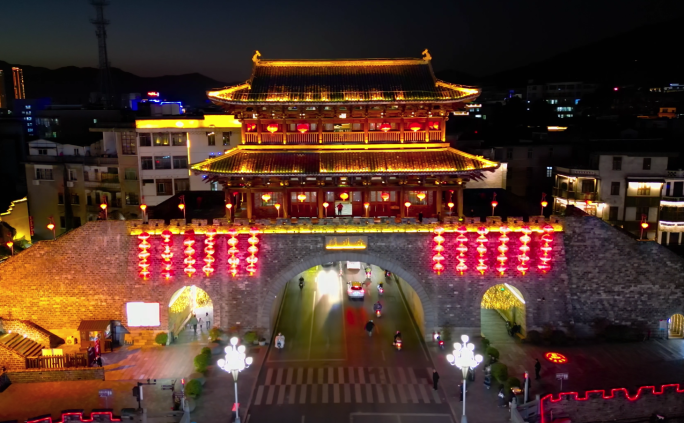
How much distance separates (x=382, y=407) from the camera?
2441cm

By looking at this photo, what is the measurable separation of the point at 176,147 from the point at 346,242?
970 inches

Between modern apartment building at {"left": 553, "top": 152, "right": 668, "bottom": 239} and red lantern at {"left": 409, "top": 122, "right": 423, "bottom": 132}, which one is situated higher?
red lantern at {"left": 409, "top": 122, "right": 423, "bottom": 132}

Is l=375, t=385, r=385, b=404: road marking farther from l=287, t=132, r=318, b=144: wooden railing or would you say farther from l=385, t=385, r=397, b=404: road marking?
l=287, t=132, r=318, b=144: wooden railing

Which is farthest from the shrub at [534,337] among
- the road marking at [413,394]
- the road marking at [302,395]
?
the road marking at [302,395]

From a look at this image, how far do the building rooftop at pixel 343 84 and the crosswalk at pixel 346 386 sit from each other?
16.2 m

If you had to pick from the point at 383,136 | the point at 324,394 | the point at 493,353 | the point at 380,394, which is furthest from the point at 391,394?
the point at 383,136

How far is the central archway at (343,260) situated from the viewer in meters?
31.1

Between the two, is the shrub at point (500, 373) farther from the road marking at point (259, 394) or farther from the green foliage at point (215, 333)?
the green foliage at point (215, 333)

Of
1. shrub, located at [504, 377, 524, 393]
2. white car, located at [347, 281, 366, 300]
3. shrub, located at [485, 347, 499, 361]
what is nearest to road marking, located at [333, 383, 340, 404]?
shrub, located at [504, 377, 524, 393]

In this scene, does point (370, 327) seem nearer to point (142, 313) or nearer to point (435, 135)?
point (435, 135)

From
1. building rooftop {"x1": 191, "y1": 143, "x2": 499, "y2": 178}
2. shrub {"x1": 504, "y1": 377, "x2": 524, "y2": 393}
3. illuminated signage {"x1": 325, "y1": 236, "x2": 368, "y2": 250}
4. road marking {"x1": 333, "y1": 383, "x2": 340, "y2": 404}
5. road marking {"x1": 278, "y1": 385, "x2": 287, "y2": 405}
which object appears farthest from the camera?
building rooftop {"x1": 191, "y1": 143, "x2": 499, "y2": 178}

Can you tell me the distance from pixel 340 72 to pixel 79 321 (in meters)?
23.3

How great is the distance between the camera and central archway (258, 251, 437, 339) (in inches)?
1223

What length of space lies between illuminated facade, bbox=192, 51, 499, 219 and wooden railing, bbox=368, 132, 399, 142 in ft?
0.22
